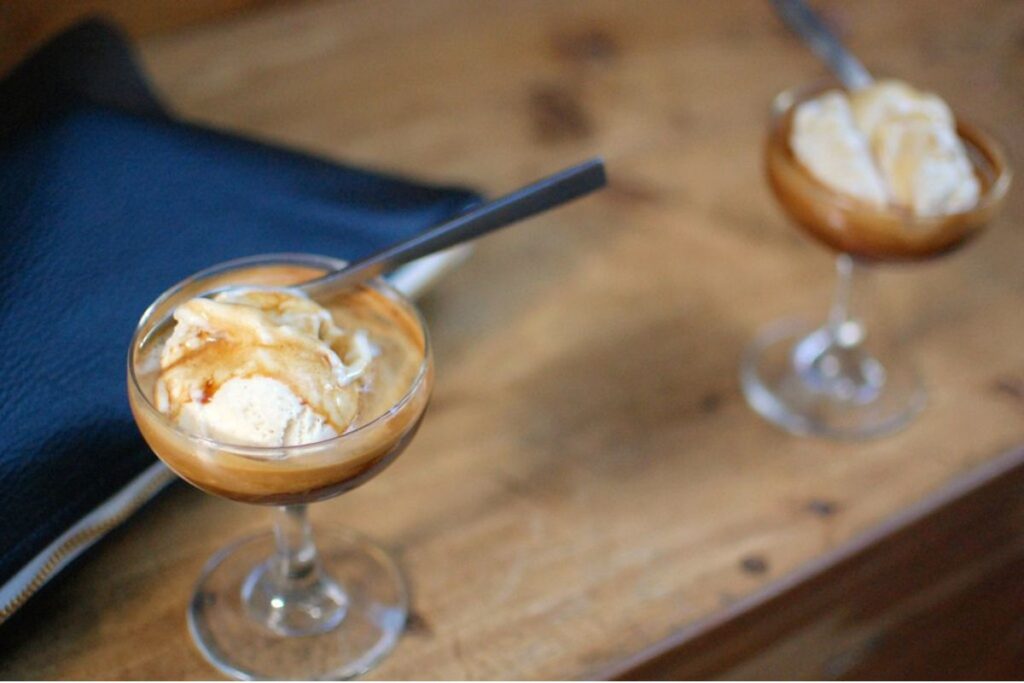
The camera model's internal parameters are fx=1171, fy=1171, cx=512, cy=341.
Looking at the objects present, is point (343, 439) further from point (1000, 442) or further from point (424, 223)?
point (1000, 442)

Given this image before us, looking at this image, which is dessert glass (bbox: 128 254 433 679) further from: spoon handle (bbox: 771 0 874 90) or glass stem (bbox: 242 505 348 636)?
spoon handle (bbox: 771 0 874 90)

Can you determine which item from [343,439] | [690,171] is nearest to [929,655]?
[690,171]

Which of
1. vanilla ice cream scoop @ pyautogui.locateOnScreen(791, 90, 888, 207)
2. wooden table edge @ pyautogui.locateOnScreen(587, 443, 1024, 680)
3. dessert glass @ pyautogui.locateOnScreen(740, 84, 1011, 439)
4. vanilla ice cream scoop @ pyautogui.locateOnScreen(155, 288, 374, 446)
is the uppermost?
vanilla ice cream scoop @ pyautogui.locateOnScreen(155, 288, 374, 446)

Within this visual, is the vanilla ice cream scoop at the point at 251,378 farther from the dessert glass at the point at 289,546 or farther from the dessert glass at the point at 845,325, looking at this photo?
the dessert glass at the point at 845,325

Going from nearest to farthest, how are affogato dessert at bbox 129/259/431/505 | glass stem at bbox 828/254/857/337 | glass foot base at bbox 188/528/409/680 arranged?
affogato dessert at bbox 129/259/431/505, glass foot base at bbox 188/528/409/680, glass stem at bbox 828/254/857/337

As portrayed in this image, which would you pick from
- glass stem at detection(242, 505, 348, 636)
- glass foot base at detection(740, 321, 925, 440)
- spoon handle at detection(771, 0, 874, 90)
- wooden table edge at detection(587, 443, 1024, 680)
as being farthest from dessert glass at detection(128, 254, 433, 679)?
spoon handle at detection(771, 0, 874, 90)

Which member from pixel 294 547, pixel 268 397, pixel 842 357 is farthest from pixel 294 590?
pixel 842 357
